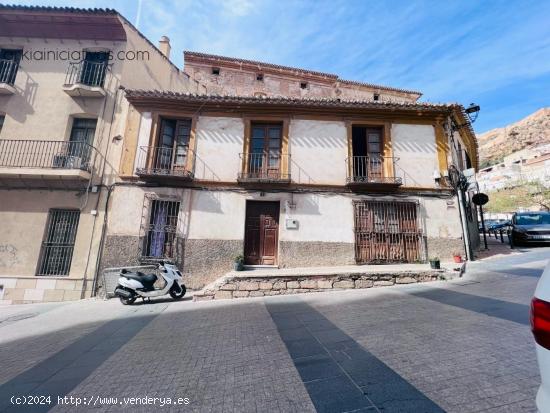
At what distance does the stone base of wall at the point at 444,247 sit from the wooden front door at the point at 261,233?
5453mm

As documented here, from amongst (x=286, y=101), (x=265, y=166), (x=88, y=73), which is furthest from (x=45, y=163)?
(x=286, y=101)

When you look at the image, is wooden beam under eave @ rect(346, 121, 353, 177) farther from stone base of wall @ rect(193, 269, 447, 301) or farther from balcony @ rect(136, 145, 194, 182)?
balcony @ rect(136, 145, 194, 182)

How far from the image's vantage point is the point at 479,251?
994 centimetres

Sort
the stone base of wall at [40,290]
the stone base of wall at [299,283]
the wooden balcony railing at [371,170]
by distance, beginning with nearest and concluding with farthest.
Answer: the stone base of wall at [299,283]
the stone base of wall at [40,290]
the wooden balcony railing at [371,170]

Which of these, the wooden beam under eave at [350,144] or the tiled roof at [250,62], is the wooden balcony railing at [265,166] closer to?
the wooden beam under eave at [350,144]

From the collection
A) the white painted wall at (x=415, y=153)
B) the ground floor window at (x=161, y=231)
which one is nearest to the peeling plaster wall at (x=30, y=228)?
the ground floor window at (x=161, y=231)

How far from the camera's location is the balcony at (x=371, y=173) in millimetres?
8430

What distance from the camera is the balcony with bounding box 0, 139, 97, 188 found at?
316 inches

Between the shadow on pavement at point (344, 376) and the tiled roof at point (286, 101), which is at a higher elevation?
the tiled roof at point (286, 101)

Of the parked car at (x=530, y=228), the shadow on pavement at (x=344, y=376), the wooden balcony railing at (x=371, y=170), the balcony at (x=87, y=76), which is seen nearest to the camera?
the shadow on pavement at (x=344, y=376)

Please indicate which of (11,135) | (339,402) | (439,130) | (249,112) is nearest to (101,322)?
(339,402)

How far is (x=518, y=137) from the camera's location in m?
58.1

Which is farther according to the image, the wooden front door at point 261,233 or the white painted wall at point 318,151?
the white painted wall at point 318,151

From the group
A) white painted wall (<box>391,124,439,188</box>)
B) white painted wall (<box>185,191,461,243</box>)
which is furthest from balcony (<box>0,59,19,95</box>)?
white painted wall (<box>391,124,439,188</box>)
